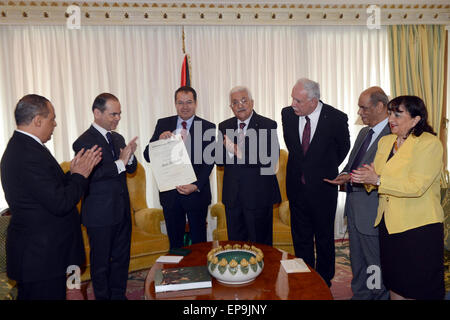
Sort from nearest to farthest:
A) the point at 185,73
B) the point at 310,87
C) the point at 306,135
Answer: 1. the point at 310,87
2. the point at 306,135
3. the point at 185,73

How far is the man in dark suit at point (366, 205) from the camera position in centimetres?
287

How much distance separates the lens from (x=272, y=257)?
2.70 m

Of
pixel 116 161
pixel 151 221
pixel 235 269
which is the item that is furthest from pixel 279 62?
pixel 235 269

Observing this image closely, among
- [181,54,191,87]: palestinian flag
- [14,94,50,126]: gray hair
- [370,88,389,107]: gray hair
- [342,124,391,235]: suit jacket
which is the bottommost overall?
[342,124,391,235]: suit jacket

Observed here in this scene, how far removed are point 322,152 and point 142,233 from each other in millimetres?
2234

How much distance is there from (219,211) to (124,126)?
77.6 inches

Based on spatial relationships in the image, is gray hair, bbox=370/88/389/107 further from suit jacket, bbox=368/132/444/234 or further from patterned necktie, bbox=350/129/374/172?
suit jacket, bbox=368/132/444/234

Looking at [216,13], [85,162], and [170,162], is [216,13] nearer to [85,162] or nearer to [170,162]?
[170,162]

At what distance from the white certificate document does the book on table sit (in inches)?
40.2

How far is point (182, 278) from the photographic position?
227 cm

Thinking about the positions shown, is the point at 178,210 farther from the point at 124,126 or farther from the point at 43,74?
the point at 43,74

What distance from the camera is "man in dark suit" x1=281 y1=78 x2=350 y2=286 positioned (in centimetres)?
326

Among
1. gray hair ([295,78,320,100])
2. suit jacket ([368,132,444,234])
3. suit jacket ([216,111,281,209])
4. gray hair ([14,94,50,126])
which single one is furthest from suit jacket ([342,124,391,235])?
gray hair ([14,94,50,126])

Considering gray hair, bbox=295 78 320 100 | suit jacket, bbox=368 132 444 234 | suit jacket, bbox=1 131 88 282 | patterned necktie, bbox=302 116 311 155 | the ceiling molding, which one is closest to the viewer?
suit jacket, bbox=1 131 88 282
